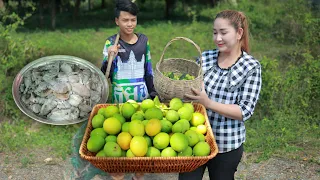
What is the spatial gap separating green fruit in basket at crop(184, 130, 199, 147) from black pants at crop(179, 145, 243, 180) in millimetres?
441

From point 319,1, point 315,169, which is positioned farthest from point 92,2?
point 315,169

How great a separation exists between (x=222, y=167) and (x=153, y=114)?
2.15 ft

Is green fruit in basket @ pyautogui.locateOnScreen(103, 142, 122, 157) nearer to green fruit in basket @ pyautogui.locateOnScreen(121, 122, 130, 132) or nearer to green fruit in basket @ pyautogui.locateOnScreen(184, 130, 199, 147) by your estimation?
green fruit in basket @ pyautogui.locateOnScreen(121, 122, 130, 132)

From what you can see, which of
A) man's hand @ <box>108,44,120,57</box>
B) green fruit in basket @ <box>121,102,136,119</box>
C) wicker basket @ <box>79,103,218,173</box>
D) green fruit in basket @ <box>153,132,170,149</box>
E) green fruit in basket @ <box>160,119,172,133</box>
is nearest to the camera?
wicker basket @ <box>79,103,218,173</box>

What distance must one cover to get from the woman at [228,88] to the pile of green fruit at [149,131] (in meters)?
0.14

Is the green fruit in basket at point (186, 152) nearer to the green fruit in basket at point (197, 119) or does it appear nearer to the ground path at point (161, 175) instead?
the green fruit in basket at point (197, 119)

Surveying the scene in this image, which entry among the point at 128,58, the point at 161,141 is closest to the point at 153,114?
the point at 161,141

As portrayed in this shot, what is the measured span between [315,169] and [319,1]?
580cm

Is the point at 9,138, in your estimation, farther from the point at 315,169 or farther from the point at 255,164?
the point at 315,169

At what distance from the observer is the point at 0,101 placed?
5.22 meters

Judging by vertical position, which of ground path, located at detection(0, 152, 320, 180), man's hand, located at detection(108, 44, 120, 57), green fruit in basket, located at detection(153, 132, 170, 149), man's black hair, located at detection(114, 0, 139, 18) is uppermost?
man's black hair, located at detection(114, 0, 139, 18)

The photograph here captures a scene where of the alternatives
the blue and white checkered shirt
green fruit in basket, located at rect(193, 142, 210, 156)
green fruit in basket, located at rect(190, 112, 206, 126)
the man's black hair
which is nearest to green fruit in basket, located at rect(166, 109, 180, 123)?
green fruit in basket, located at rect(190, 112, 206, 126)

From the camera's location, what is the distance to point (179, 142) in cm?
194

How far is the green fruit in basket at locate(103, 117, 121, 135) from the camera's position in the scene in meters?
2.04
